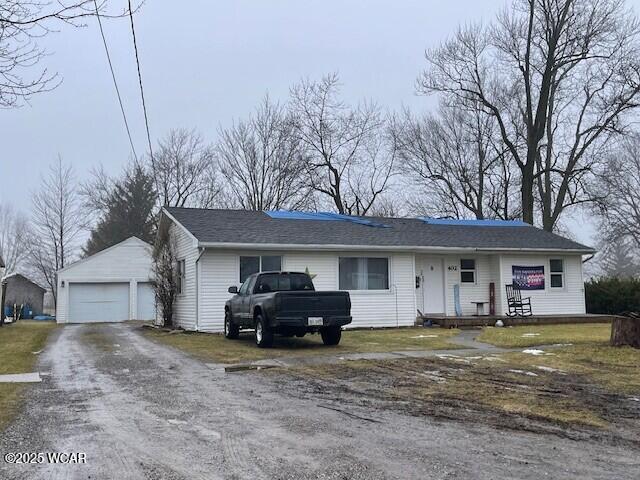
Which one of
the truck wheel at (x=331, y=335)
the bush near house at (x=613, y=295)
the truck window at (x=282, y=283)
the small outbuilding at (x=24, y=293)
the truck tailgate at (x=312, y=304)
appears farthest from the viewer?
the small outbuilding at (x=24, y=293)

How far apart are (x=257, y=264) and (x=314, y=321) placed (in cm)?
651

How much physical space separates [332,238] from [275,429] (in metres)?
14.6

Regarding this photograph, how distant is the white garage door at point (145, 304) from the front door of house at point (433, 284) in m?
16.8

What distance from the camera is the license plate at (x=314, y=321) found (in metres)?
13.2

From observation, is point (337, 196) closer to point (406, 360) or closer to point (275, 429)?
point (406, 360)

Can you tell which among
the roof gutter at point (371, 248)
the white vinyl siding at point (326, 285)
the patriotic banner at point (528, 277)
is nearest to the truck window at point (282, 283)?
the roof gutter at point (371, 248)

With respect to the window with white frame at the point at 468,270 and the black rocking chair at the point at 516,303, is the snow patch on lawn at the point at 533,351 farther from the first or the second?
the window with white frame at the point at 468,270

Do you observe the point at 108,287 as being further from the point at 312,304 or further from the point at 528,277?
the point at 312,304

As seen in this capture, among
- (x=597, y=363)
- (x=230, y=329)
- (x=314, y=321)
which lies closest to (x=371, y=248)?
(x=230, y=329)

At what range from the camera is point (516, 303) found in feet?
A: 72.6

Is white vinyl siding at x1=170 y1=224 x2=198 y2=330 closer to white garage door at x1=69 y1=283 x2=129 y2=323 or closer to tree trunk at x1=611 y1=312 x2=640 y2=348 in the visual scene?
tree trunk at x1=611 y1=312 x2=640 y2=348

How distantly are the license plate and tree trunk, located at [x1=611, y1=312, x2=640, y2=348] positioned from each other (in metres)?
6.36

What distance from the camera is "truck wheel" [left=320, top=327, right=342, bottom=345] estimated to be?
14.3 m

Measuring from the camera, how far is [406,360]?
37.9 feet
